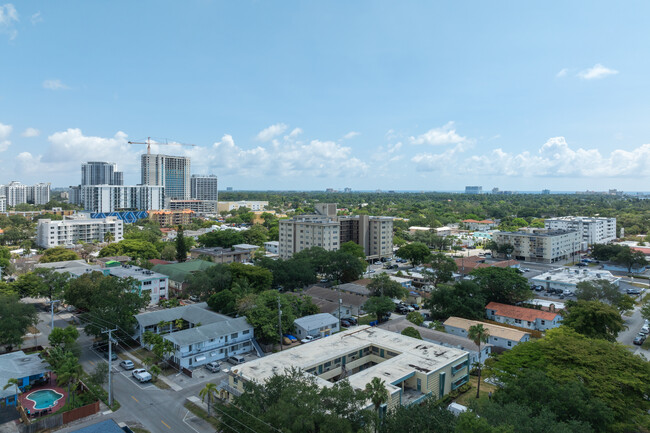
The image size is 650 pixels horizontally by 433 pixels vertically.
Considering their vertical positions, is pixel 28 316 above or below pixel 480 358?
above

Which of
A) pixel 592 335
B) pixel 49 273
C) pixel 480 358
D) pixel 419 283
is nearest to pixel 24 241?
pixel 49 273

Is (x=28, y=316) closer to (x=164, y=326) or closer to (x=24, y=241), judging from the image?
(x=164, y=326)

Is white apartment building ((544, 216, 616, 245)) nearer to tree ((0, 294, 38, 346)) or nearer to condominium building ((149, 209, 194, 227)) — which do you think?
tree ((0, 294, 38, 346))

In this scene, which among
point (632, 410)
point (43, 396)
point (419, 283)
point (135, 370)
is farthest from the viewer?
point (419, 283)

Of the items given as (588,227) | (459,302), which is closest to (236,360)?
(459,302)

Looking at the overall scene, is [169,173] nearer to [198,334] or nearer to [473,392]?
[198,334]

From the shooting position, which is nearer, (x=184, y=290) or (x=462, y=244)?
(x=184, y=290)

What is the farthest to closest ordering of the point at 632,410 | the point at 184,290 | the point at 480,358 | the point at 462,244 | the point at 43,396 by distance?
the point at 462,244
the point at 184,290
the point at 480,358
the point at 43,396
the point at 632,410
